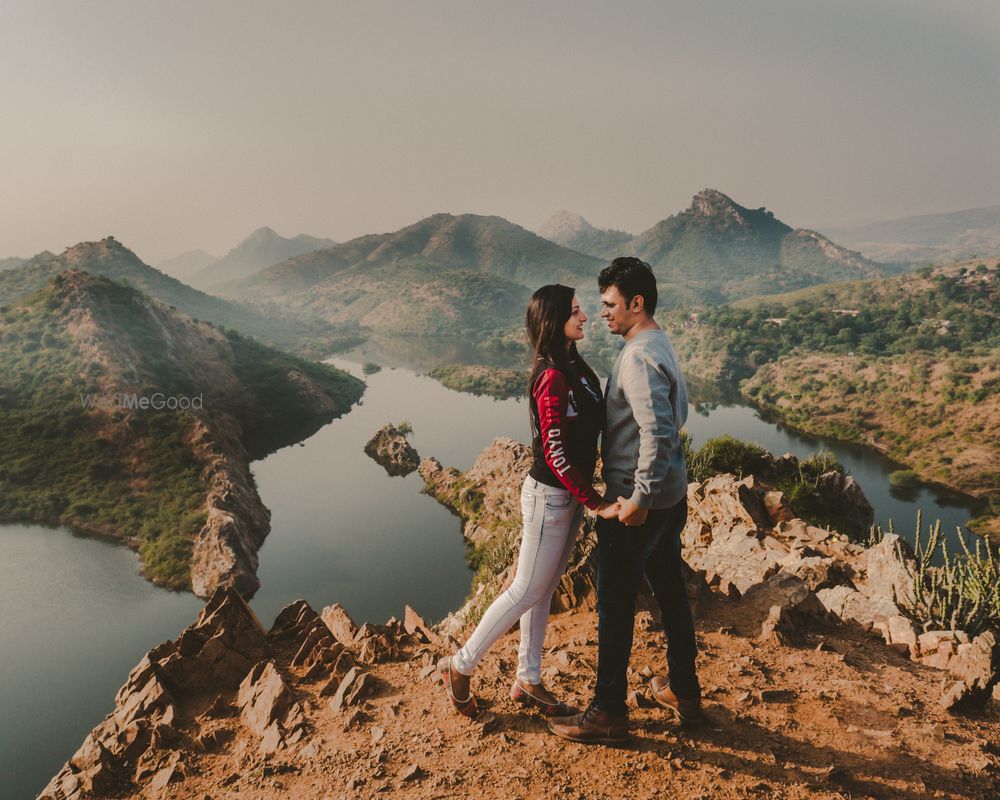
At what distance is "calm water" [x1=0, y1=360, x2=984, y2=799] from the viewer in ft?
80.9

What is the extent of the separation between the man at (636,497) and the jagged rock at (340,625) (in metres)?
3.25

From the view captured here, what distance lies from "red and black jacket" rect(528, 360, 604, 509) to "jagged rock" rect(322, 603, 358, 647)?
375cm

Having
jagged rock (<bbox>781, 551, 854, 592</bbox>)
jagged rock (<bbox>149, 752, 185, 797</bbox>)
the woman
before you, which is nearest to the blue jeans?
the woman

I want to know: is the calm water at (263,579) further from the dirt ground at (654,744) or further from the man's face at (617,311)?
the man's face at (617,311)

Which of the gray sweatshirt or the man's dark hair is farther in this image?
the man's dark hair

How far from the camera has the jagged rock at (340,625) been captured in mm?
5850

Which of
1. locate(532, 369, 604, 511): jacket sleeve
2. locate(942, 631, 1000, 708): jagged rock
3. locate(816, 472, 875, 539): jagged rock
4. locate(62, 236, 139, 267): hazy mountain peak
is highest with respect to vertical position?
locate(62, 236, 139, 267): hazy mountain peak

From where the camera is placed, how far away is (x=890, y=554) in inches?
271

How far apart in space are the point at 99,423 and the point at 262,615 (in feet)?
95.6

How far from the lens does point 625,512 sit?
2.76 m

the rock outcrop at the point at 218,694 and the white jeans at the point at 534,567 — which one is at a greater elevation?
the white jeans at the point at 534,567

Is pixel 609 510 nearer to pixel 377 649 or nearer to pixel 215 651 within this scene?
pixel 377 649

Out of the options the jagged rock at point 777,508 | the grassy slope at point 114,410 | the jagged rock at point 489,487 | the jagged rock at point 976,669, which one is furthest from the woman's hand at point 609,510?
the grassy slope at point 114,410

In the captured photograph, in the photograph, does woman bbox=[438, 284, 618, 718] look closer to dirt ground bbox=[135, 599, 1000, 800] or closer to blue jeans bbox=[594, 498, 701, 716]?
blue jeans bbox=[594, 498, 701, 716]
